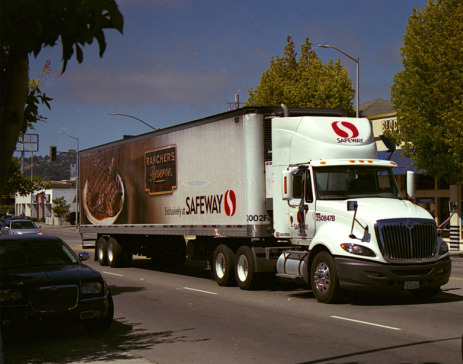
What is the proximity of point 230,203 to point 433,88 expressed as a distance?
49.7 ft

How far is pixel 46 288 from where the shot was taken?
9.43 metres

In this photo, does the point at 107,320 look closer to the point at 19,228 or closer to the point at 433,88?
the point at 433,88

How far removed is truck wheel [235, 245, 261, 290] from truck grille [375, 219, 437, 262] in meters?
3.76

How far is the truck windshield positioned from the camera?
13.9 m

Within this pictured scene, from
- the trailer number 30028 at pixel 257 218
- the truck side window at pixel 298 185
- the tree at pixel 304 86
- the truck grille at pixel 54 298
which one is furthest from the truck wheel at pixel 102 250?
the tree at pixel 304 86

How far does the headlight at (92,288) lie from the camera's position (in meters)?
9.80

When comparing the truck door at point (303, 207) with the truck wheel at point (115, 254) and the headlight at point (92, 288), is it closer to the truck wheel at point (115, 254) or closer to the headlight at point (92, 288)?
the headlight at point (92, 288)

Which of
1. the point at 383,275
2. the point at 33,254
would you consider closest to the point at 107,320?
the point at 33,254

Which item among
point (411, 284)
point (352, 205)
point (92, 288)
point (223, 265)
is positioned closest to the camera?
point (92, 288)

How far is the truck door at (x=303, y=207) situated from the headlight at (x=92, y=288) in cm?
545

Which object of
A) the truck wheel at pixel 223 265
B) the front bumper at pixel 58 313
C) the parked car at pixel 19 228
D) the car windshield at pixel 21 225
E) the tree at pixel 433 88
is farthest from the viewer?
the car windshield at pixel 21 225

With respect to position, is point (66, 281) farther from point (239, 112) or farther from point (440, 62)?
point (440, 62)

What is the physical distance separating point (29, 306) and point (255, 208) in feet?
23.5

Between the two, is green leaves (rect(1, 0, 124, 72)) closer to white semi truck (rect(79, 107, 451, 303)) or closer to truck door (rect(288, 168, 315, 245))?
white semi truck (rect(79, 107, 451, 303))
